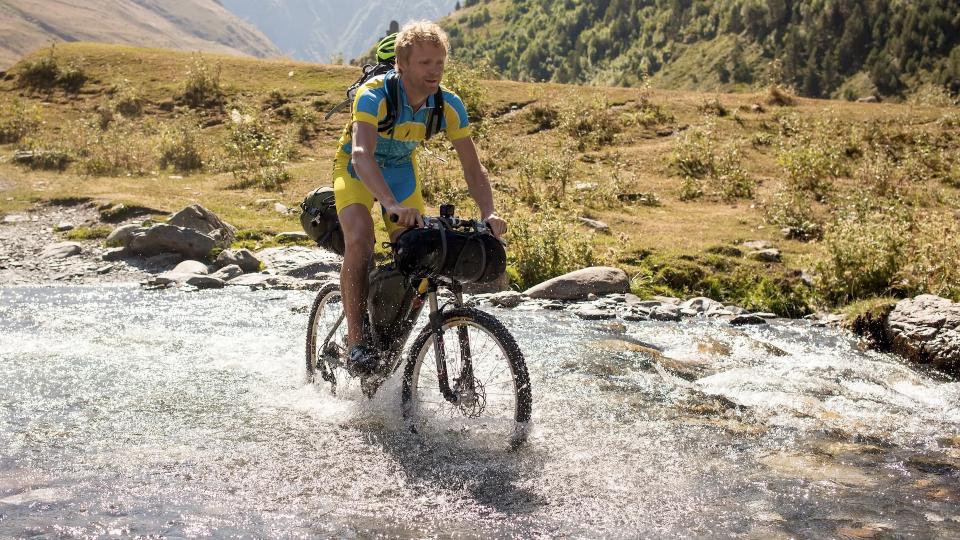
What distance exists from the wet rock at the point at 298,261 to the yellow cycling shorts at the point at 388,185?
690 cm

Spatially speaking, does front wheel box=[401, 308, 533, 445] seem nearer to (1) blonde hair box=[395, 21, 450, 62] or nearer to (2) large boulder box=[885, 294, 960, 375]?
(1) blonde hair box=[395, 21, 450, 62]

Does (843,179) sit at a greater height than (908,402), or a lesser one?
greater

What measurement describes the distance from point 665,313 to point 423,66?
646 centimetres

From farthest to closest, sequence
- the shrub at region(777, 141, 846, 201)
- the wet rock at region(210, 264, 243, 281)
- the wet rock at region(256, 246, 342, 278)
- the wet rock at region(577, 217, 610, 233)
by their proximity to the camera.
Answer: the shrub at region(777, 141, 846, 201) → the wet rock at region(577, 217, 610, 233) → the wet rock at region(256, 246, 342, 278) → the wet rock at region(210, 264, 243, 281)

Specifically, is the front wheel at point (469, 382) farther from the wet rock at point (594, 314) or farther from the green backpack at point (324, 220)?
the wet rock at point (594, 314)

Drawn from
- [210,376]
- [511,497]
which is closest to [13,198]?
[210,376]

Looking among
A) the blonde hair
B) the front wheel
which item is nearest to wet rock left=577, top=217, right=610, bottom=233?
the front wheel

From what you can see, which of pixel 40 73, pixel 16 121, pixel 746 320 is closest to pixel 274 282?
pixel 746 320

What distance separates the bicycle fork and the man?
62cm

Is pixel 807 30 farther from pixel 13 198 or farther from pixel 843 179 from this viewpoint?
pixel 13 198

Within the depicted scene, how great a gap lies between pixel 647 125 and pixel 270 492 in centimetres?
2364

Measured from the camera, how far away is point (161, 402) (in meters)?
6.82

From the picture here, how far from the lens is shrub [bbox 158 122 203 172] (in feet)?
74.8

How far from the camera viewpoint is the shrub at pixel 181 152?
22.8 m
